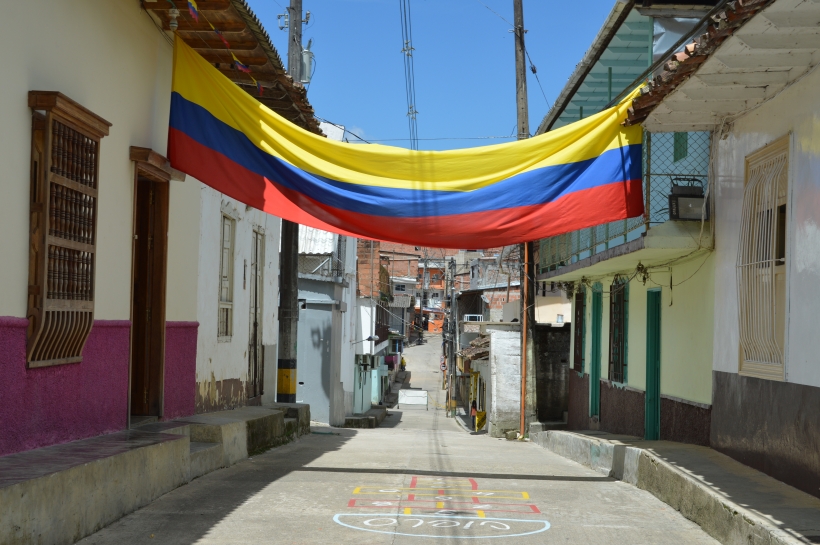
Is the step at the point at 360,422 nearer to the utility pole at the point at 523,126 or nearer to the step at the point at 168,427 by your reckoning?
the utility pole at the point at 523,126

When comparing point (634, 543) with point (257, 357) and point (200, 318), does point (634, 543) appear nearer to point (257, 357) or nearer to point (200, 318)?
point (200, 318)

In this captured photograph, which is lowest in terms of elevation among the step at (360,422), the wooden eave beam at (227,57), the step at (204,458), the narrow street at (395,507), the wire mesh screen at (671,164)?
the step at (360,422)

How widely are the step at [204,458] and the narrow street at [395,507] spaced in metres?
0.11

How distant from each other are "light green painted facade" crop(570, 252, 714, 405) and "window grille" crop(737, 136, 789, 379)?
58.6 inches

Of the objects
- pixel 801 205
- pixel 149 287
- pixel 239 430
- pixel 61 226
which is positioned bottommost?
pixel 239 430

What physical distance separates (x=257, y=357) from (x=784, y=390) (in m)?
9.21

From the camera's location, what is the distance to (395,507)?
23.7 feet

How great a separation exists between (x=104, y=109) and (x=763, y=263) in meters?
6.25

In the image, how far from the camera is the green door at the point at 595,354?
17750mm

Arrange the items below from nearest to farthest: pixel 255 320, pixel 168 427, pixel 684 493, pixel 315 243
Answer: pixel 684 493
pixel 168 427
pixel 255 320
pixel 315 243

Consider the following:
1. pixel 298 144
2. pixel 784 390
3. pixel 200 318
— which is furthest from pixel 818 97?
pixel 200 318

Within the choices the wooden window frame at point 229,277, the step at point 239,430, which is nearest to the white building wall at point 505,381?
the step at point 239,430

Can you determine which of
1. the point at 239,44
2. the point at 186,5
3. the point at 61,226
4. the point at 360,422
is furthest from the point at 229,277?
the point at 360,422

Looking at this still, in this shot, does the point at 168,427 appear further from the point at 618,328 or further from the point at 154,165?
the point at 618,328
